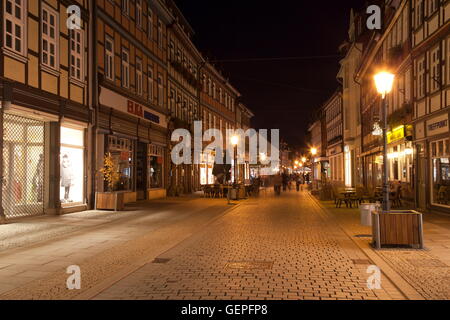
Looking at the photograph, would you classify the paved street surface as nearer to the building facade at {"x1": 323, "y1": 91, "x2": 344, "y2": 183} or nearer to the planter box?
the planter box

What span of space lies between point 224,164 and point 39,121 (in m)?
16.1

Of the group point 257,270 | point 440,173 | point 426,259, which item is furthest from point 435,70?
point 257,270

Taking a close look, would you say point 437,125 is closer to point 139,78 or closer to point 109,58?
point 109,58

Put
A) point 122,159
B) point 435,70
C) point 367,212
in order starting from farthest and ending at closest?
point 122,159 → point 435,70 → point 367,212

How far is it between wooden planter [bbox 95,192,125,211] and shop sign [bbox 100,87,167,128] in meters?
3.99

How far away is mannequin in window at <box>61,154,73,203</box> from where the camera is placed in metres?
18.2

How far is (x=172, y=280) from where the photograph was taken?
7.29m

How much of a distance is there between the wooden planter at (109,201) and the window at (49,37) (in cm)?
545

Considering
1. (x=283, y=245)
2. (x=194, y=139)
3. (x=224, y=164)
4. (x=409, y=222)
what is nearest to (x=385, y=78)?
(x=409, y=222)

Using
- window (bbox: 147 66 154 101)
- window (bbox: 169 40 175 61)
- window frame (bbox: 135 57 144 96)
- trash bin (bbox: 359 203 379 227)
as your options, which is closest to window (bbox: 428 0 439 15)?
trash bin (bbox: 359 203 379 227)

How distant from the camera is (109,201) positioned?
769 inches

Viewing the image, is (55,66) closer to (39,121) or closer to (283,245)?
(39,121)

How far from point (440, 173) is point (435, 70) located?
3751mm
